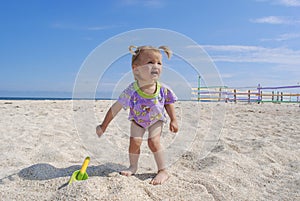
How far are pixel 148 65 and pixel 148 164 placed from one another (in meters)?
1.00

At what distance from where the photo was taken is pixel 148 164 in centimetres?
279

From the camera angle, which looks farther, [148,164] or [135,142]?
[148,164]

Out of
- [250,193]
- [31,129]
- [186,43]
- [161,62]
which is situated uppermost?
[186,43]

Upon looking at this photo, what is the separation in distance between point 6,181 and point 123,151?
1.32m

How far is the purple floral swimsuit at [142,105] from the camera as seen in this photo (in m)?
2.41

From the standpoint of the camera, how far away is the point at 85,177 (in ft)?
6.83

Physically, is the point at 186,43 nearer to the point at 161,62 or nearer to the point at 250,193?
the point at 161,62

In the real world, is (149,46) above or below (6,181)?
above

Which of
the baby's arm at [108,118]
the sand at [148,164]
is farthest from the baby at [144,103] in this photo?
the sand at [148,164]

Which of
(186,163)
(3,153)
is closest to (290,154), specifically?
(186,163)

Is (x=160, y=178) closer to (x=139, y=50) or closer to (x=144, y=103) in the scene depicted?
(x=144, y=103)

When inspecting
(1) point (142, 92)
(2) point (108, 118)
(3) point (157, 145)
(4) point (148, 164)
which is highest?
(1) point (142, 92)

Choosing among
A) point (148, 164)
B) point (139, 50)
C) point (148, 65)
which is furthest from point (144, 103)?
point (148, 164)

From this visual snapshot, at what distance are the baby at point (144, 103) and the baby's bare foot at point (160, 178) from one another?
0.03 meters
